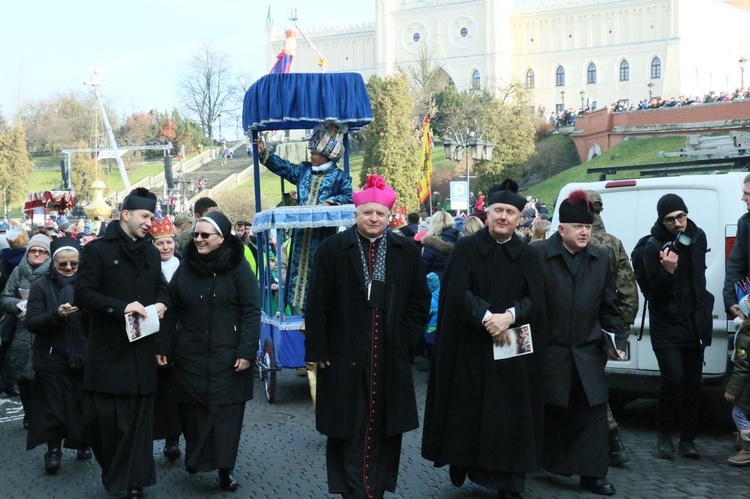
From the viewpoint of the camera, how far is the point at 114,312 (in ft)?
23.0

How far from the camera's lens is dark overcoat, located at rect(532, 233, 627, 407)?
7133 millimetres

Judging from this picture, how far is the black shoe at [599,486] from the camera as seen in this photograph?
704 cm

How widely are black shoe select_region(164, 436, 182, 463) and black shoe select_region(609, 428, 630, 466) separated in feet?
10.6

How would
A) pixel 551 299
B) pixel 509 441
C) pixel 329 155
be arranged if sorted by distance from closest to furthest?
1. pixel 509 441
2. pixel 551 299
3. pixel 329 155

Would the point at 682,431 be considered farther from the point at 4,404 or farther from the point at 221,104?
the point at 221,104

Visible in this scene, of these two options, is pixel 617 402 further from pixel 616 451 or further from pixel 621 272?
pixel 621 272

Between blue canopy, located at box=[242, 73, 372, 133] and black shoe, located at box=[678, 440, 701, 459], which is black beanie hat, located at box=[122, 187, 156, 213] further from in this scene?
black shoe, located at box=[678, 440, 701, 459]

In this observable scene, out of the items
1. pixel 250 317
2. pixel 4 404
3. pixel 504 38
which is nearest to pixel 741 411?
pixel 250 317

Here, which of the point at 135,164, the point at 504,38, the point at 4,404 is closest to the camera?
the point at 4,404

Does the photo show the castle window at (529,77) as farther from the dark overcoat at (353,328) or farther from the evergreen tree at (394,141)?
the dark overcoat at (353,328)

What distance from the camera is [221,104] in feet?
335

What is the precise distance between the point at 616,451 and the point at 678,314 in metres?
1.10

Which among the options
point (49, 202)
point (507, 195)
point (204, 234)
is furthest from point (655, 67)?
point (204, 234)

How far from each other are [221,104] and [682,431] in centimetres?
9673
